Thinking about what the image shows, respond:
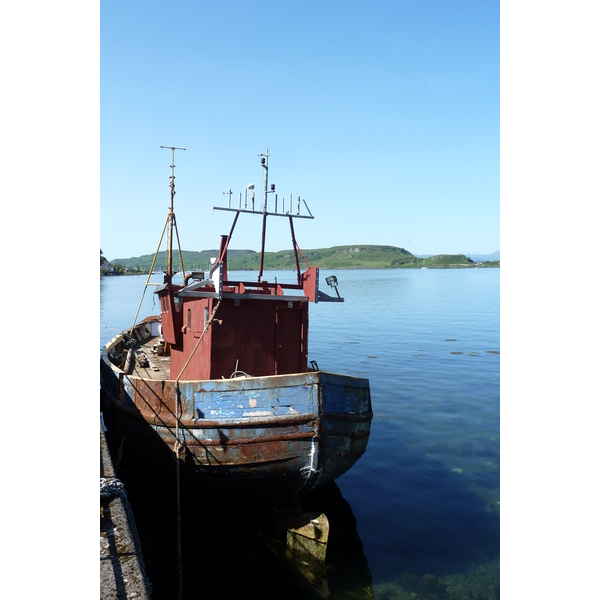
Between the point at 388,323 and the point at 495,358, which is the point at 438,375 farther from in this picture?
the point at 388,323

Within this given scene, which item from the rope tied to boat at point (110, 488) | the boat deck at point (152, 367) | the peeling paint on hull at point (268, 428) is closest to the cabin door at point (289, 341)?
the peeling paint on hull at point (268, 428)

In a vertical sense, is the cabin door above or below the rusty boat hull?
above

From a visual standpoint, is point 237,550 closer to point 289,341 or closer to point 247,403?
point 247,403

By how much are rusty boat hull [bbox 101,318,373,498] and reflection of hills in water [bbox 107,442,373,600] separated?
0.82 meters

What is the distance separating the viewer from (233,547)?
8.66 m

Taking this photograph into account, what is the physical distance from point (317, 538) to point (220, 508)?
2.26 m

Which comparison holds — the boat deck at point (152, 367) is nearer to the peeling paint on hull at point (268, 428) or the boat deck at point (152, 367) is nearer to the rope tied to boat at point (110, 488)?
the peeling paint on hull at point (268, 428)

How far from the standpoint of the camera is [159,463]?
9648mm

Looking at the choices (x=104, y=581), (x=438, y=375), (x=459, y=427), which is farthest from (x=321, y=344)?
(x=104, y=581)

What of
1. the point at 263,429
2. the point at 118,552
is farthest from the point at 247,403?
the point at 118,552

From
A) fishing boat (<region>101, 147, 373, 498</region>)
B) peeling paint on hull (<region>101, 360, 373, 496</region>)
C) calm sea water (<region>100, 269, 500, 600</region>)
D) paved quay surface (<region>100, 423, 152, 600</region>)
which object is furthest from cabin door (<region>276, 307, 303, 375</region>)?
paved quay surface (<region>100, 423, 152, 600</region>)

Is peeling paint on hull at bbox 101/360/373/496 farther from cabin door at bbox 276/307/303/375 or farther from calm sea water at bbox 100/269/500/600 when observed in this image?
cabin door at bbox 276/307/303/375

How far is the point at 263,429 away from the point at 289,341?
99.8 inches

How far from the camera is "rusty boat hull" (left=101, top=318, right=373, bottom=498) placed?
27.7 feet
